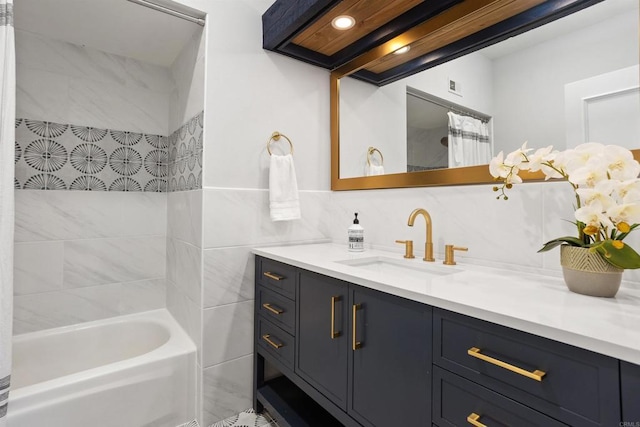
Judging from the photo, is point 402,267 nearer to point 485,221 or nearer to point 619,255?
point 485,221

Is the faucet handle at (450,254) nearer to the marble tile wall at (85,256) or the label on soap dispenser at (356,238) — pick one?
the label on soap dispenser at (356,238)

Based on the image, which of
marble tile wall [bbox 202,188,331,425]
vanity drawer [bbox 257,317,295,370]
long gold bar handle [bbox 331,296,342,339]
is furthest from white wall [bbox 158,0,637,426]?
long gold bar handle [bbox 331,296,342,339]

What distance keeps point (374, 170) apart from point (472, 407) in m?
1.23

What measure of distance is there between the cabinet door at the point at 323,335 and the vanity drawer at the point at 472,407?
363 mm

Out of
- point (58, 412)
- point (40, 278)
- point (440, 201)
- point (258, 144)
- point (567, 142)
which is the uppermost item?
point (258, 144)

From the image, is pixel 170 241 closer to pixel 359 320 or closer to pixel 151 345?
pixel 151 345

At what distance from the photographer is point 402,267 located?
56.0 inches

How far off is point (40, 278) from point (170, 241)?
0.71 m

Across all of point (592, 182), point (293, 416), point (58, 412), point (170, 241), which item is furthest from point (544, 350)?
point (170, 241)

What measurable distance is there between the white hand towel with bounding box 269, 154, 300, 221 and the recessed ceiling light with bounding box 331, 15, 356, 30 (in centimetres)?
71

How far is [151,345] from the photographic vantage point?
1993mm

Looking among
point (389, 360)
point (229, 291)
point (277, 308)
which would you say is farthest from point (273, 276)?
point (389, 360)

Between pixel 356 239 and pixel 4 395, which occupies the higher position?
pixel 356 239

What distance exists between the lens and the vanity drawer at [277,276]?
1.37m
